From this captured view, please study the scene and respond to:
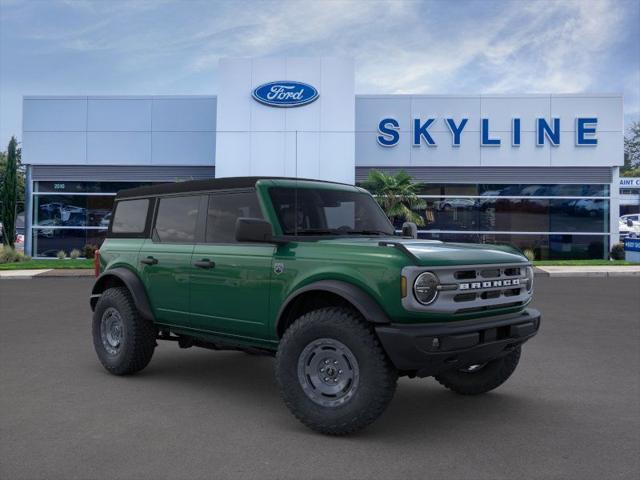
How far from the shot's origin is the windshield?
5.37m

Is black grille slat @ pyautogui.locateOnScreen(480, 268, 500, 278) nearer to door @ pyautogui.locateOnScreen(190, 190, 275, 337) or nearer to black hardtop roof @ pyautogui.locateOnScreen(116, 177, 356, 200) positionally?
door @ pyautogui.locateOnScreen(190, 190, 275, 337)

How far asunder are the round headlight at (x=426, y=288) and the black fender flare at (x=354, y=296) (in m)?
0.28

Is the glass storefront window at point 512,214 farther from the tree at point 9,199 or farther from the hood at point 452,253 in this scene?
the hood at point 452,253

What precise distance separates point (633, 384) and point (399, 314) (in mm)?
3301

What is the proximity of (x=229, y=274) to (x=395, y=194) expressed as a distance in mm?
19094

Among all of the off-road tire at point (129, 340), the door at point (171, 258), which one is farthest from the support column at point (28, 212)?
the door at point (171, 258)

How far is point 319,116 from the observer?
2477cm

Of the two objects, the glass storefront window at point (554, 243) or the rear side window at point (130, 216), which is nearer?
the rear side window at point (130, 216)

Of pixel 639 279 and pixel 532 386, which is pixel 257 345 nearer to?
pixel 532 386

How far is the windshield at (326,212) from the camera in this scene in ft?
17.6

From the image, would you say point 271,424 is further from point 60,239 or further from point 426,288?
point 60,239

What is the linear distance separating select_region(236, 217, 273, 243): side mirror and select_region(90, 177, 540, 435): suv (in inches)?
0.5

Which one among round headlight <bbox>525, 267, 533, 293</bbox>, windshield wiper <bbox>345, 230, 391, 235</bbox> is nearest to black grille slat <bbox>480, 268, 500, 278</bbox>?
round headlight <bbox>525, 267, 533, 293</bbox>

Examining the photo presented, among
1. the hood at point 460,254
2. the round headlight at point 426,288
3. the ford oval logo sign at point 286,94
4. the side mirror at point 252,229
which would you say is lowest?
the round headlight at point 426,288
